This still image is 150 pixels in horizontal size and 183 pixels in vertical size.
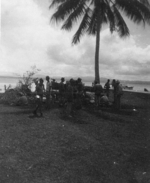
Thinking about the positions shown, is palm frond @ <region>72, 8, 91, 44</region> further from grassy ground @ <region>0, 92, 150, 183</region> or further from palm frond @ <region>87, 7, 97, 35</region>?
grassy ground @ <region>0, 92, 150, 183</region>

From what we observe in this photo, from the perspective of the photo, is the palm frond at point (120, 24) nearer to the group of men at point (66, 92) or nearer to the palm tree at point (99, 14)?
the palm tree at point (99, 14)

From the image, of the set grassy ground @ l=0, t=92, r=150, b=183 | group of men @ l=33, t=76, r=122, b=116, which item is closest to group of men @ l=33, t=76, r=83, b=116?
group of men @ l=33, t=76, r=122, b=116

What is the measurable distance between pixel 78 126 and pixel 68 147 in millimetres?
2589

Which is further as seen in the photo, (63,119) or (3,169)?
(63,119)

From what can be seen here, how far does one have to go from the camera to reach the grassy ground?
4.68 metres

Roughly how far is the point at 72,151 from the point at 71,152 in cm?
8

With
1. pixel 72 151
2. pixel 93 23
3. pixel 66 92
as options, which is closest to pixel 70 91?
pixel 66 92

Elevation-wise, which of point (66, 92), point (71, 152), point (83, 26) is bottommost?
point (71, 152)

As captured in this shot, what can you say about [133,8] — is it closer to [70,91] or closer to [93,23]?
[93,23]

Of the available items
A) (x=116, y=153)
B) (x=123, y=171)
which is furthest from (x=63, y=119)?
(x=123, y=171)

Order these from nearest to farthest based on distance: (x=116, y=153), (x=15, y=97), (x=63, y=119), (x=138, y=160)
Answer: (x=138, y=160) < (x=116, y=153) < (x=63, y=119) < (x=15, y=97)

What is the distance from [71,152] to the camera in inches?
235

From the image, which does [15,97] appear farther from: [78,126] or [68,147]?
[68,147]

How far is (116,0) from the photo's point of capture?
1680 cm
